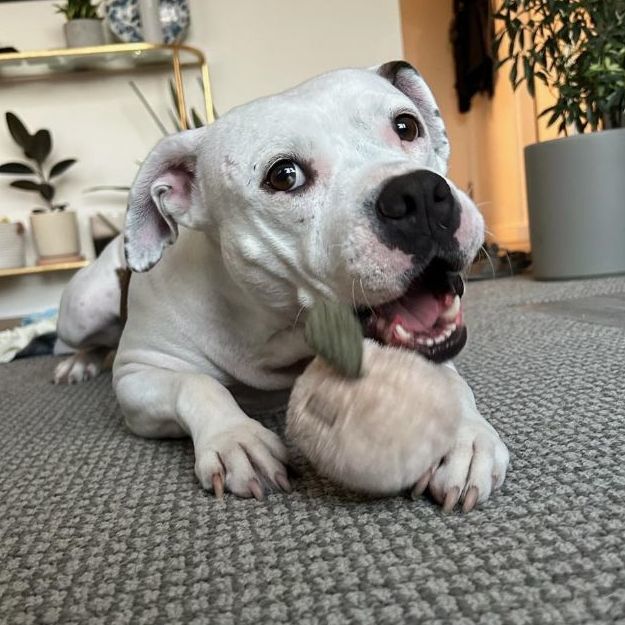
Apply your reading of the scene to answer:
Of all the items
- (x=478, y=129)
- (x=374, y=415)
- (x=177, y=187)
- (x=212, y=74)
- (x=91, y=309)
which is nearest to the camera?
(x=374, y=415)

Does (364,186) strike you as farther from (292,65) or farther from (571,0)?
(292,65)

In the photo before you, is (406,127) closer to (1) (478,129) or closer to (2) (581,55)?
(2) (581,55)

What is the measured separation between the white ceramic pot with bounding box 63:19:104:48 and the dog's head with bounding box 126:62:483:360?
254 centimetres

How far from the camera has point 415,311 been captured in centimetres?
84

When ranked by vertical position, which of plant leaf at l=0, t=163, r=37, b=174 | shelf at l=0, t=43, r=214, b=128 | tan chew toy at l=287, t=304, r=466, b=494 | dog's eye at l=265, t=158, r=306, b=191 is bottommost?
tan chew toy at l=287, t=304, r=466, b=494

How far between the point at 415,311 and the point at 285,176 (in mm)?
243

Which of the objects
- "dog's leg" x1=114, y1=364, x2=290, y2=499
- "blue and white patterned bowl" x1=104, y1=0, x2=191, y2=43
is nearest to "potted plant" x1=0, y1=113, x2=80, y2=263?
"blue and white patterned bowl" x1=104, y1=0, x2=191, y2=43

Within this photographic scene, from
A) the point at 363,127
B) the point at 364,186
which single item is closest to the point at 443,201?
the point at 364,186

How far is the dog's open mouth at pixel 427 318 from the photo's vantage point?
0.79 metres

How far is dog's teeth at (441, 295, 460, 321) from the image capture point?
827 mm

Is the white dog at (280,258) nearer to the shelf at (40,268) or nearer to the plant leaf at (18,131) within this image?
the shelf at (40,268)

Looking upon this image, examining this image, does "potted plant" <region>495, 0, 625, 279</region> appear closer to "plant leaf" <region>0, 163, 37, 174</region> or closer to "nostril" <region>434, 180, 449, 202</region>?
"nostril" <region>434, 180, 449, 202</region>

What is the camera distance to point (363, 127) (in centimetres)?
93

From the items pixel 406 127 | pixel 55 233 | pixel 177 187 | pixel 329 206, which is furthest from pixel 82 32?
pixel 329 206
